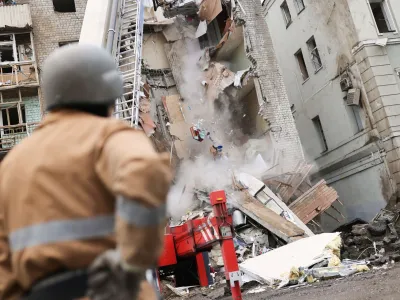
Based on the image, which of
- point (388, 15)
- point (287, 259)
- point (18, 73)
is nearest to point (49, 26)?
point (18, 73)

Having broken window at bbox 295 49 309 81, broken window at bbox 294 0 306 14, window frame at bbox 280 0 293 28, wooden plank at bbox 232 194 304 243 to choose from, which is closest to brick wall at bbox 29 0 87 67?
window frame at bbox 280 0 293 28

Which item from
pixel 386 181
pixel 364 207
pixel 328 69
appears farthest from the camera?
pixel 328 69

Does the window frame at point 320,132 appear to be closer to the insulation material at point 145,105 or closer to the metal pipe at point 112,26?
the insulation material at point 145,105

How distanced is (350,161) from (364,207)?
5.56 feet

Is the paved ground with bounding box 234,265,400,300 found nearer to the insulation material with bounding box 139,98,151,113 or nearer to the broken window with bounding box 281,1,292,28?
the insulation material with bounding box 139,98,151,113

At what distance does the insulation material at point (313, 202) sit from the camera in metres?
12.4

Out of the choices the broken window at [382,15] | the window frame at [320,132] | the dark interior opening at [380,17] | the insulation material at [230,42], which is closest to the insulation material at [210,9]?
the insulation material at [230,42]

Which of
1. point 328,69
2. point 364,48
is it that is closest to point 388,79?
point 364,48

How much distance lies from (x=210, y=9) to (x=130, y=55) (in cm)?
667

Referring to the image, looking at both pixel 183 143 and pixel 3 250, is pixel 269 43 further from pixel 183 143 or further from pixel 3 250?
pixel 3 250

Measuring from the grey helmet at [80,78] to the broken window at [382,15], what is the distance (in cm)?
1540

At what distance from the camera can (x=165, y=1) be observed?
1470 cm

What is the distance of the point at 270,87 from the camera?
1481cm

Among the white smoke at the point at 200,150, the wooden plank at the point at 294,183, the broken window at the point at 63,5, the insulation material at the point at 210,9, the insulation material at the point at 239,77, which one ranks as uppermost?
the broken window at the point at 63,5
